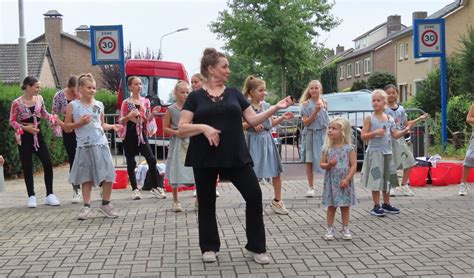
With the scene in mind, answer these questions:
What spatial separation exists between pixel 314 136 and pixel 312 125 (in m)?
0.18

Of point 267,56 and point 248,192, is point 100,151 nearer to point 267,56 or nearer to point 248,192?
point 248,192

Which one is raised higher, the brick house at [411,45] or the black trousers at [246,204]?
the brick house at [411,45]

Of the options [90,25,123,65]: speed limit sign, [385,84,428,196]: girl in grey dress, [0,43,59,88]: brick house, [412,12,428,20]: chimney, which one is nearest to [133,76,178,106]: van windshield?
[90,25,123,65]: speed limit sign

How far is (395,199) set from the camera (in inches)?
353

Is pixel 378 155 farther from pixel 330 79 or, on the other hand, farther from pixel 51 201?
pixel 330 79

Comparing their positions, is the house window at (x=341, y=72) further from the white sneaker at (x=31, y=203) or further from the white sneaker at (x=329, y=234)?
the white sneaker at (x=329, y=234)

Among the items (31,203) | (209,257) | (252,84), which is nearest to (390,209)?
(252,84)

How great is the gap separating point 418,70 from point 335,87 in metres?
25.0

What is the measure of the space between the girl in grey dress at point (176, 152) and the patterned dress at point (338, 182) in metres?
2.22

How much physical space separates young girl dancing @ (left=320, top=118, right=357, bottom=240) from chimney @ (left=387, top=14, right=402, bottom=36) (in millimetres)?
66219

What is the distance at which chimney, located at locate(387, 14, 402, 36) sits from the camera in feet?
228

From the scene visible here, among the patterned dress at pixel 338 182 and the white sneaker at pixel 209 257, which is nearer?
the white sneaker at pixel 209 257

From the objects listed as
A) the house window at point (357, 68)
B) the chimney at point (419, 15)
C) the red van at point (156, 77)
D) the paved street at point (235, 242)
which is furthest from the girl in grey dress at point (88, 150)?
the house window at point (357, 68)

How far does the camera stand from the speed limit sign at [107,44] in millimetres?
11310
